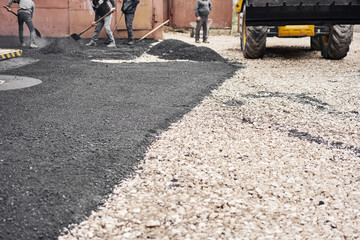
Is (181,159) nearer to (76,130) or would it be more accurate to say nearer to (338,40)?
(76,130)

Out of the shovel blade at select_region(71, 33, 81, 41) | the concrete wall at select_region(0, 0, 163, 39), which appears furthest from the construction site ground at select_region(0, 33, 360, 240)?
the concrete wall at select_region(0, 0, 163, 39)

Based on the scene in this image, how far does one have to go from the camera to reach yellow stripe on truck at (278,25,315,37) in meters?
9.25

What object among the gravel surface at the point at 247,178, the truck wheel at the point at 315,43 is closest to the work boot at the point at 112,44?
the truck wheel at the point at 315,43

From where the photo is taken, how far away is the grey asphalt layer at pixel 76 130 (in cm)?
271

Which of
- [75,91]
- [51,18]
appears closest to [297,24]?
[75,91]

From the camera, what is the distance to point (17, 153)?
3600mm

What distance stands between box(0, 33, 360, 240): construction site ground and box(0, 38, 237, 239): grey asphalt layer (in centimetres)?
1

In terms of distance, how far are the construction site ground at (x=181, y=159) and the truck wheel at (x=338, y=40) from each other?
281 cm

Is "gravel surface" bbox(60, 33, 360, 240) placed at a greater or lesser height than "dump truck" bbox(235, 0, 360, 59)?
lesser

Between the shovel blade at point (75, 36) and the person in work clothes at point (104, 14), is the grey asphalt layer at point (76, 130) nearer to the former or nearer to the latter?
the person in work clothes at point (104, 14)

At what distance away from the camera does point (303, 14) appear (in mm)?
9156

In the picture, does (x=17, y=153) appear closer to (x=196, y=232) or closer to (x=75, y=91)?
(x=196, y=232)

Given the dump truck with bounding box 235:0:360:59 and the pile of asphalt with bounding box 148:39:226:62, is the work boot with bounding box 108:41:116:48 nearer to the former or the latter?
the pile of asphalt with bounding box 148:39:226:62

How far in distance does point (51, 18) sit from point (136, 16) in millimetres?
3132
